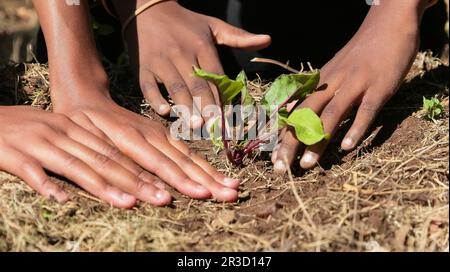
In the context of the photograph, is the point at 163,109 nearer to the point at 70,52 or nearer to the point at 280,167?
the point at 70,52

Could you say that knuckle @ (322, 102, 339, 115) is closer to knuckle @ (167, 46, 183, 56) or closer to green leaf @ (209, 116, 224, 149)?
green leaf @ (209, 116, 224, 149)

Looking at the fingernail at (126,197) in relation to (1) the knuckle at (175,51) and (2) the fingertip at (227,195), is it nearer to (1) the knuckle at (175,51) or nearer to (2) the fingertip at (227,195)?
(2) the fingertip at (227,195)

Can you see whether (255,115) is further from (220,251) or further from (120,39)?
(120,39)

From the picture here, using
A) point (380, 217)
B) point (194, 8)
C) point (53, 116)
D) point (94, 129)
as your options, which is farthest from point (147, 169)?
point (194, 8)

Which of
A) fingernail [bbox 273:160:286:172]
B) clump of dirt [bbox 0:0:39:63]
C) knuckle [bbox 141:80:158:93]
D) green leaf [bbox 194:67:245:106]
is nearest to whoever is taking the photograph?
green leaf [bbox 194:67:245:106]

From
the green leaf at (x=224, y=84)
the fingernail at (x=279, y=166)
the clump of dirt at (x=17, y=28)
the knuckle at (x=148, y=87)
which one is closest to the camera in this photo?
the green leaf at (x=224, y=84)

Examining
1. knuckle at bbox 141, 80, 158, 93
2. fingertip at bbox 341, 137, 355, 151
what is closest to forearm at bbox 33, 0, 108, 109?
knuckle at bbox 141, 80, 158, 93

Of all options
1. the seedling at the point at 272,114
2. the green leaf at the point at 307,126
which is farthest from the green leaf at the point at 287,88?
the green leaf at the point at 307,126

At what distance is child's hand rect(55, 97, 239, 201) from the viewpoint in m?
1.55

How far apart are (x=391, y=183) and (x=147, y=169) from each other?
0.58 metres

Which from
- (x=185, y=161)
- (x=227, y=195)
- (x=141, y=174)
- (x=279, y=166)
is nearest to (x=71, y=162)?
(x=141, y=174)

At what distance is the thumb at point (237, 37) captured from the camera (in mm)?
1937

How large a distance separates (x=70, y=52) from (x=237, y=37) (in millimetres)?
502

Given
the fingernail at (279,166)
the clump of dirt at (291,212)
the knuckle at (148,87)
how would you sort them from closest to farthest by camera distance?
the clump of dirt at (291,212)
the fingernail at (279,166)
the knuckle at (148,87)
